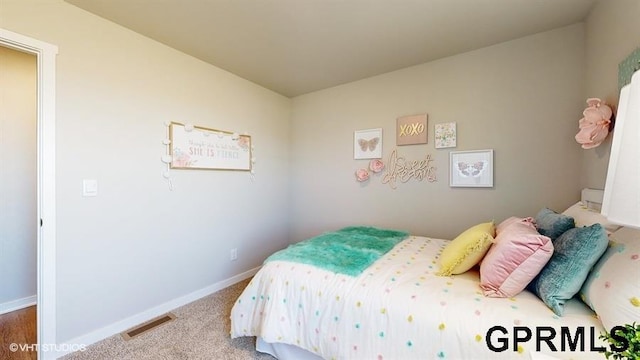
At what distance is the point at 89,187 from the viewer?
1.87m

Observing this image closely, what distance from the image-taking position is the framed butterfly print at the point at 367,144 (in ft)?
9.71

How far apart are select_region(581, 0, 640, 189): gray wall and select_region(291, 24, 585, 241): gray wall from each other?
5.7 inches

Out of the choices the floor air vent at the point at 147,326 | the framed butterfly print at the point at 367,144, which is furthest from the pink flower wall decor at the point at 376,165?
the floor air vent at the point at 147,326

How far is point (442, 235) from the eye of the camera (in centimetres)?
256

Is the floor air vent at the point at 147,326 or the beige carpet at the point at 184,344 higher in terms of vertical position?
the beige carpet at the point at 184,344

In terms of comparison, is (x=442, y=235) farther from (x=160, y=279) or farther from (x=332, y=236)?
(x=160, y=279)

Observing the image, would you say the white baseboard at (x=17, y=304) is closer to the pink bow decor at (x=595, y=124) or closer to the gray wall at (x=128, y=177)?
the gray wall at (x=128, y=177)

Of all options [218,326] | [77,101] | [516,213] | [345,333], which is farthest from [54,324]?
[516,213]

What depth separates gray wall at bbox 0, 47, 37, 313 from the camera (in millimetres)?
2346

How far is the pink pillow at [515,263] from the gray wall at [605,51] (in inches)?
37.0

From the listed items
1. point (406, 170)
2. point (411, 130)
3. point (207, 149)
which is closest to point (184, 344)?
point (207, 149)

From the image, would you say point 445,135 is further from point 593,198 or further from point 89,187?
point 89,187

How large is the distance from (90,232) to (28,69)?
6.26 feet

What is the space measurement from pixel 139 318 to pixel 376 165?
105 inches
